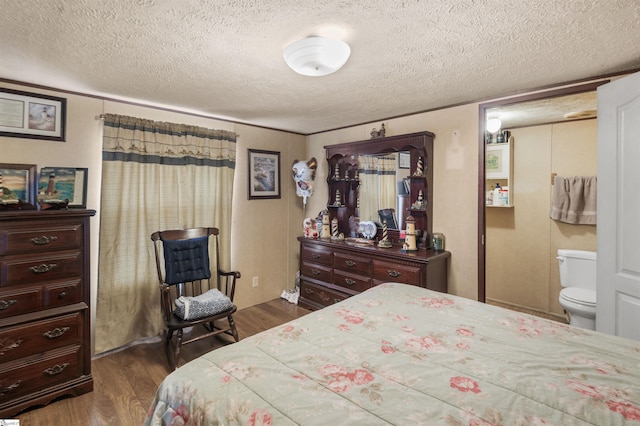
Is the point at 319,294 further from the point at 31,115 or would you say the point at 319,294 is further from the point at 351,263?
the point at 31,115

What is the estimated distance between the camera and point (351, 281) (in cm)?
346

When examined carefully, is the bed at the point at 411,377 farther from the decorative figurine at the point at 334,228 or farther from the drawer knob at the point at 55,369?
the decorative figurine at the point at 334,228

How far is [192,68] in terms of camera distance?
2156 millimetres

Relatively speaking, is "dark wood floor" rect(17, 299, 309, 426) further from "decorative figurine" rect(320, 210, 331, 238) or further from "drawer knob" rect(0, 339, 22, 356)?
"decorative figurine" rect(320, 210, 331, 238)

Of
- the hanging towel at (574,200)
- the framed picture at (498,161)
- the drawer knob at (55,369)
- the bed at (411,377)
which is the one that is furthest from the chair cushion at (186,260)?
the hanging towel at (574,200)

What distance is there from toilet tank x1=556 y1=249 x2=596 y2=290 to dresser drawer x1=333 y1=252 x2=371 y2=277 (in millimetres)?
2040

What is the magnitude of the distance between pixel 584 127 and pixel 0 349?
5.34 meters

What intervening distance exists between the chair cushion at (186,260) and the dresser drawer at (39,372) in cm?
87

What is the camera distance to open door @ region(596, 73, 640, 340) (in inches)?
76.0

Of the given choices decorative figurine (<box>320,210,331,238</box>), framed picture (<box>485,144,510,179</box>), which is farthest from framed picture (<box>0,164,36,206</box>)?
framed picture (<box>485,144,510,179</box>)

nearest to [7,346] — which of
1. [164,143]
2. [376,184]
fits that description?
[164,143]

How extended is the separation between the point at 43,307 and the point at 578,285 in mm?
4632

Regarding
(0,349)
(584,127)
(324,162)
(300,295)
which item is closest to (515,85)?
(584,127)

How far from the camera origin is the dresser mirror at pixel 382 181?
326 cm
